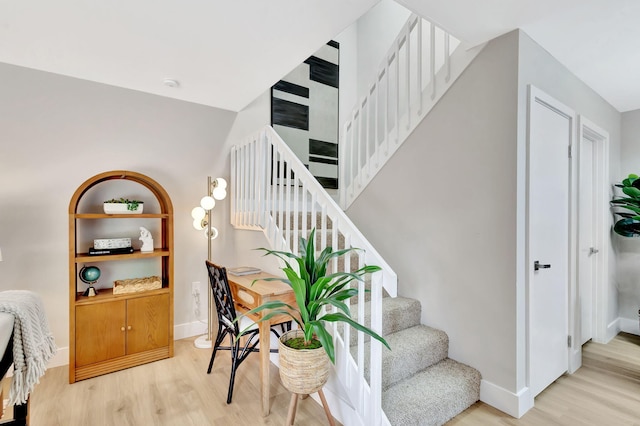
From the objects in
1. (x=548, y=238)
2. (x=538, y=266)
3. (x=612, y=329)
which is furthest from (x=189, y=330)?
(x=612, y=329)

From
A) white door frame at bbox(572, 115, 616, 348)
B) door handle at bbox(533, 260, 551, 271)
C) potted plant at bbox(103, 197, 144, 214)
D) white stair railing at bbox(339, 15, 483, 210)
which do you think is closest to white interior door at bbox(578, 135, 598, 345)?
white door frame at bbox(572, 115, 616, 348)

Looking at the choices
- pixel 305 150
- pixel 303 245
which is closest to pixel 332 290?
pixel 303 245

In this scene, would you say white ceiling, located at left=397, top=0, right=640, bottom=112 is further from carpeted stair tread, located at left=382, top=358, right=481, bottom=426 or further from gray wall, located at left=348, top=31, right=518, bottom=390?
carpeted stair tread, located at left=382, top=358, right=481, bottom=426

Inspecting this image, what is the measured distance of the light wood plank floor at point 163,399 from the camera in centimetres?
192

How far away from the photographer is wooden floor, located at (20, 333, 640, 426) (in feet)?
6.26

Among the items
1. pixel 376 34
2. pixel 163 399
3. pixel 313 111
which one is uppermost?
pixel 376 34

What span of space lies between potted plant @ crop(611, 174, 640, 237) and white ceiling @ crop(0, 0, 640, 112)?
3.16ft

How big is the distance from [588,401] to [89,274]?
12.7 ft

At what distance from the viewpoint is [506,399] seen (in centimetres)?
196

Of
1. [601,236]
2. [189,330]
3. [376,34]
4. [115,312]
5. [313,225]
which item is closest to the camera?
[313,225]

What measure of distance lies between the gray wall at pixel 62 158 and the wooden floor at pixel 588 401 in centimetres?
283

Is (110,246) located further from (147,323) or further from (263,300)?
(263,300)

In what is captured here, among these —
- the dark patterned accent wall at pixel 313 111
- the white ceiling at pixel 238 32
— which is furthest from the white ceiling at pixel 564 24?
the dark patterned accent wall at pixel 313 111

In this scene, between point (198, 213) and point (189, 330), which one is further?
point (189, 330)
